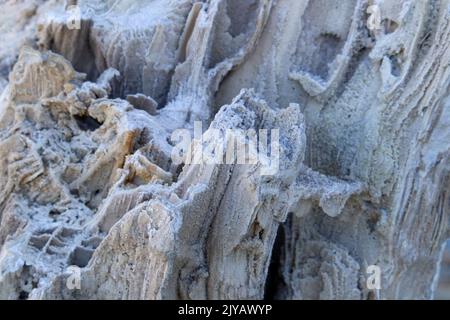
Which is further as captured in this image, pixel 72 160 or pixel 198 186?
pixel 72 160

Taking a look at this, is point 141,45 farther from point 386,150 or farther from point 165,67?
point 386,150

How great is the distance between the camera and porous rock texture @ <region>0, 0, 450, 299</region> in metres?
2.04

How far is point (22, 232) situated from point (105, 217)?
298 mm

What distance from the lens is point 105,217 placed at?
2.16m

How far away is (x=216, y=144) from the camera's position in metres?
2.10

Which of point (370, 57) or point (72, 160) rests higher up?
point (370, 57)

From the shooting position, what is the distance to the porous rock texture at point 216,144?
2.04 meters

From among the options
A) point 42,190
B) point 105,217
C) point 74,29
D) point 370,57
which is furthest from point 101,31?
point 370,57
